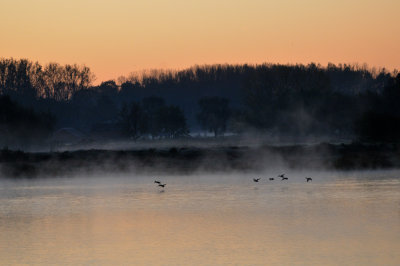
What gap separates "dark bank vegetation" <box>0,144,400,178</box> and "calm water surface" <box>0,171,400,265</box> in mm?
18140

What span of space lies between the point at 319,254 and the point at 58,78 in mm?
160191

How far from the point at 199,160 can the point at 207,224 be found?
4717 centimetres

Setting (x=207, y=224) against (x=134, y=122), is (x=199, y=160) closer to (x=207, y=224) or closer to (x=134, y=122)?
(x=207, y=224)

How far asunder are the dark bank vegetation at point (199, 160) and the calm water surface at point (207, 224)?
18140 mm

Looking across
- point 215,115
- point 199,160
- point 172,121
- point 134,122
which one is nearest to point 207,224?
point 199,160

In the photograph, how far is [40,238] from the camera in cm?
3119

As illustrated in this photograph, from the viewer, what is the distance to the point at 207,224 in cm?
3378

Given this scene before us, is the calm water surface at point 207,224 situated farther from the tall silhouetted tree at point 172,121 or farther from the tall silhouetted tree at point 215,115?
the tall silhouetted tree at point 215,115

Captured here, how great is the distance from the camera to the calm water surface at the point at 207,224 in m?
26.0

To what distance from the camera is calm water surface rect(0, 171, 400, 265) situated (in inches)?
1024

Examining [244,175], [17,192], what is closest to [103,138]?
[244,175]

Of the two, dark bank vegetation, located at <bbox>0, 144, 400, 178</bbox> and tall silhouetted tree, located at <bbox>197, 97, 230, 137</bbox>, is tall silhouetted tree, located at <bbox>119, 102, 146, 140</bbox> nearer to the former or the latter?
tall silhouetted tree, located at <bbox>197, 97, 230, 137</bbox>

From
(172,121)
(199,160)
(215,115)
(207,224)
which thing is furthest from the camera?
(215,115)

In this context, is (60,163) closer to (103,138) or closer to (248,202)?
(248,202)
